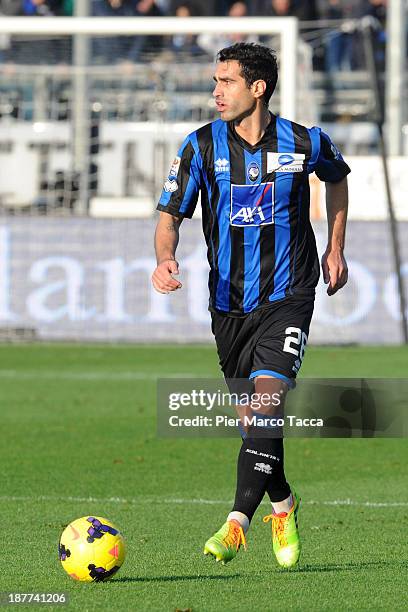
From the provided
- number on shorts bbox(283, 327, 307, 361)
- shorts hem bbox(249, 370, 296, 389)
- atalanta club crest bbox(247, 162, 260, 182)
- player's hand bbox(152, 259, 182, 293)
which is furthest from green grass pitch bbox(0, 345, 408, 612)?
atalanta club crest bbox(247, 162, 260, 182)

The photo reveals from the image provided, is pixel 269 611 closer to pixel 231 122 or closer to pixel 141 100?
pixel 231 122

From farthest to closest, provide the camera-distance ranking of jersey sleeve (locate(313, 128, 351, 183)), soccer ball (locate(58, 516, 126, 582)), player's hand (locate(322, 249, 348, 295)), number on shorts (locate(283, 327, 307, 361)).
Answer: jersey sleeve (locate(313, 128, 351, 183)) < player's hand (locate(322, 249, 348, 295)) < number on shorts (locate(283, 327, 307, 361)) < soccer ball (locate(58, 516, 126, 582))

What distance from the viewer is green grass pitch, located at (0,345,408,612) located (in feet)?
18.3

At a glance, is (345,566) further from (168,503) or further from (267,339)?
(168,503)

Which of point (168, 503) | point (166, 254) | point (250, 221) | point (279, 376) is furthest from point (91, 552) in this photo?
point (168, 503)

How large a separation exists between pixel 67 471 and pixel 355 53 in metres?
13.9

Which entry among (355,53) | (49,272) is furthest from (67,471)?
(355,53)

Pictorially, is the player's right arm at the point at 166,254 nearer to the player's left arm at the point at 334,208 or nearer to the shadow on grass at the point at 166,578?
the player's left arm at the point at 334,208

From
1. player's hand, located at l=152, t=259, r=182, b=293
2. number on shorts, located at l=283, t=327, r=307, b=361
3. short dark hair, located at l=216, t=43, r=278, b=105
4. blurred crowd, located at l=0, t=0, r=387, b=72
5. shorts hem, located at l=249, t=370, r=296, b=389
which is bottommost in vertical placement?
shorts hem, located at l=249, t=370, r=296, b=389

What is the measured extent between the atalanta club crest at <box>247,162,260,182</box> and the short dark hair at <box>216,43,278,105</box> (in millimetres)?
295

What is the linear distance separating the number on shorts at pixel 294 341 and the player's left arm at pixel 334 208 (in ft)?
1.05

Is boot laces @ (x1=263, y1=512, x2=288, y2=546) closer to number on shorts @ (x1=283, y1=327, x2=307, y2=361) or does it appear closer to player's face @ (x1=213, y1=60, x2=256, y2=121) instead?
number on shorts @ (x1=283, y1=327, x2=307, y2=361)

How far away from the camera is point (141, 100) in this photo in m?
20.5

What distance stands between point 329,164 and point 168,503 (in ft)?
8.83
